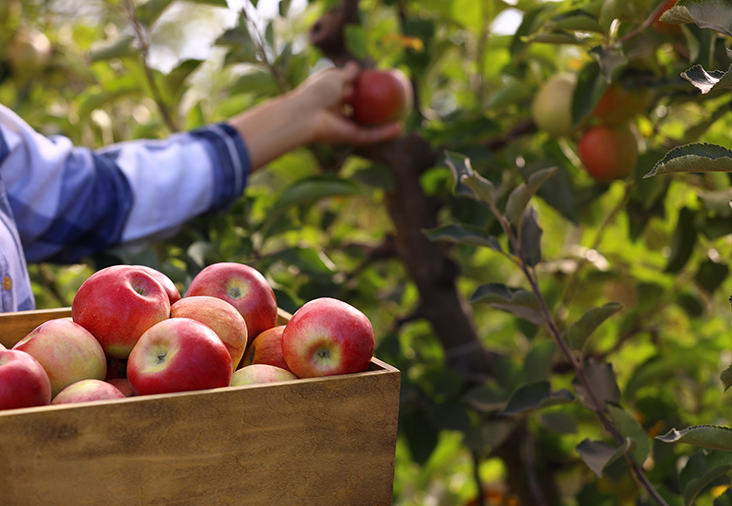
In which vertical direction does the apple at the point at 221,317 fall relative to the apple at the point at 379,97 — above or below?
above

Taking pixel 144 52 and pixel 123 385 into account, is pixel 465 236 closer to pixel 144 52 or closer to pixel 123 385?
pixel 123 385

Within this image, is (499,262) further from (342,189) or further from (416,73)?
(342,189)

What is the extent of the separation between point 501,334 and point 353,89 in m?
0.69

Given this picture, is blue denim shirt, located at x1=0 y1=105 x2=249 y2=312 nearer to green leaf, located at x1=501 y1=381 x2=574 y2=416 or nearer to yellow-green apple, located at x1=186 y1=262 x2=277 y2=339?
yellow-green apple, located at x1=186 y1=262 x2=277 y2=339

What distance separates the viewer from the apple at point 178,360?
44 centimetres

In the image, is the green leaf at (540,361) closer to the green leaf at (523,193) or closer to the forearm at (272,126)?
the green leaf at (523,193)

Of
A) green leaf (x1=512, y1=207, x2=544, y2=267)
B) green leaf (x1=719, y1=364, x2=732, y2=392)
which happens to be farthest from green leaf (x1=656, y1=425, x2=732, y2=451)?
green leaf (x1=512, y1=207, x2=544, y2=267)

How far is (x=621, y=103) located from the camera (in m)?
0.94

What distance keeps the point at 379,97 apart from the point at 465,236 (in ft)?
1.82

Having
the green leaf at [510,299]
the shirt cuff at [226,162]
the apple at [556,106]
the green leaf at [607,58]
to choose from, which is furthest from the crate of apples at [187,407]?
the apple at [556,106]

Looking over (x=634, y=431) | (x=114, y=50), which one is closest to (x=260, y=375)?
(x=634, y=431)

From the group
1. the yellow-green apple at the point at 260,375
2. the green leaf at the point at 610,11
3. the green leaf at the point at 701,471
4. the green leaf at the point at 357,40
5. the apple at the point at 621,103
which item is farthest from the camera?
the green leaf at the point at 357,40

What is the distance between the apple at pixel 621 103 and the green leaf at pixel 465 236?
0.33 meters

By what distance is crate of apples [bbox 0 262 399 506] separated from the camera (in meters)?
0.39
